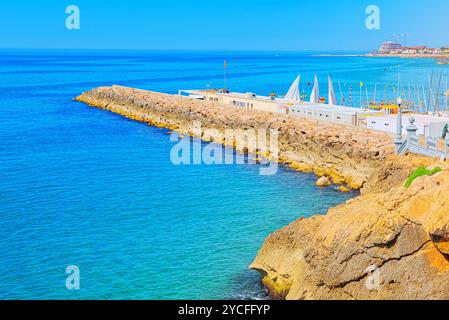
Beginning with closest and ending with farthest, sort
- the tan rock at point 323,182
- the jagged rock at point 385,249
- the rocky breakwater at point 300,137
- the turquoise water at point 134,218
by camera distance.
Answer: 1. the jagged rock at point 385,249
2. the turquoise water at point 134,218
3. the tan rock at point 323,182
4. the rocky breakwater at point 300,137

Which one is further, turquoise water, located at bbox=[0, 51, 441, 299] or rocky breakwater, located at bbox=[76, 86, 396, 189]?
rocky breakwater, located at bbox=[76, 86, 396, 189]

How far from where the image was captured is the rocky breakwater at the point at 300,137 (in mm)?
33656


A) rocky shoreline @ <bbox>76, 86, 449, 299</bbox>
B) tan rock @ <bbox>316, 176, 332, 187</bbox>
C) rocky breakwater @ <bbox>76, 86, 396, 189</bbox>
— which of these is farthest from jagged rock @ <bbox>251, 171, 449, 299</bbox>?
tan rock @ <bbox>316, 176, 332, 187</bbox>

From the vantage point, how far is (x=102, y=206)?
2919cm

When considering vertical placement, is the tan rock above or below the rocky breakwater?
below

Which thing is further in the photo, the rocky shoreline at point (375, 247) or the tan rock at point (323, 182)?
the tan rock at point (323, 182)

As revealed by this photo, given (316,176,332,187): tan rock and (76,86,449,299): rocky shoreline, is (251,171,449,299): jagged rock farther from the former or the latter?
(316,176,332,187): tan rock

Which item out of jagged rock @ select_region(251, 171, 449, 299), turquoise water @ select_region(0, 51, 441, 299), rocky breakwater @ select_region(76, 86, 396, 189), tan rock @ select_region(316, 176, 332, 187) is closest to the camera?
jagged rock @ select_region(251, 171, 449, 299)

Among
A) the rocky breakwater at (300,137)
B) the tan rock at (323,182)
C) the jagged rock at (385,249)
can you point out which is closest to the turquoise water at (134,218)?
the tan rock at (323,182)

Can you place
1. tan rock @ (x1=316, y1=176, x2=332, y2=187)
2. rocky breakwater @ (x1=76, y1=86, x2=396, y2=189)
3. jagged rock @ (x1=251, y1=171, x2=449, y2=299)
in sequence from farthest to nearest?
rocky breakwater @ (x1=76, y1=86, x2=396, y2=189)
tan rock @ (x1=316, y1=176, x2=332, y2=187)
jagged rock @ (x1=251, y1=171, x2=449, y2=299)

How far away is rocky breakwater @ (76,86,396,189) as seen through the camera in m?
33.7

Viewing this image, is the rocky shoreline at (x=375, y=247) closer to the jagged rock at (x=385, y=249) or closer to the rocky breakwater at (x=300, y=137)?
the jagged rock at (x=385, y=249)

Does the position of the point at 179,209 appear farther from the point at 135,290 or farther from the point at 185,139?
the point at 185,139
